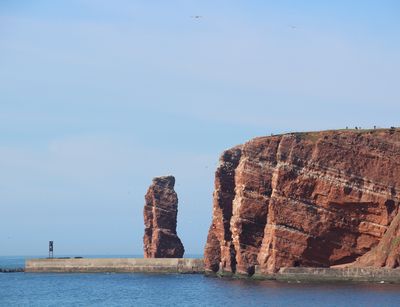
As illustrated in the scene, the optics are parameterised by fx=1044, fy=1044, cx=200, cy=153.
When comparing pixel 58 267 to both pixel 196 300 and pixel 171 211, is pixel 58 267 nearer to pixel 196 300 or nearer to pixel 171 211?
pixel 171 211

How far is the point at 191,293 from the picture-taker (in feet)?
312

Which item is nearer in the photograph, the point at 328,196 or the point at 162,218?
the point at 328,196

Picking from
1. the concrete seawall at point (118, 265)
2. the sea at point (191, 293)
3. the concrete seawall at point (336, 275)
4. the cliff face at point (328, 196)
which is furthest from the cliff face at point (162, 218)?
the concrete seawall at point (336, 275)

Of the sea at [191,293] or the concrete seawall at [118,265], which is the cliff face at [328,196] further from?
the concrete seawall at [118,265]

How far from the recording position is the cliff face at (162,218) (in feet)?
441

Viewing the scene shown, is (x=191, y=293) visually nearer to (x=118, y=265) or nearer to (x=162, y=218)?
(x=162, y=218)

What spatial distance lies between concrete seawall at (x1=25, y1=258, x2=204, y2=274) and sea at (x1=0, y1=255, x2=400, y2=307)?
5.34 m

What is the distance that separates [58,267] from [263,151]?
153ft

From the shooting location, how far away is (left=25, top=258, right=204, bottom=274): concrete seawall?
127938 mm

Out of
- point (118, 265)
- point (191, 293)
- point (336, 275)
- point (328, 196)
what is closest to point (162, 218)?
point (118, 265)

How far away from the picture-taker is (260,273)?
4173 inches

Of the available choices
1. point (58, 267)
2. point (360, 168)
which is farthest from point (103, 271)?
point (360, 168)

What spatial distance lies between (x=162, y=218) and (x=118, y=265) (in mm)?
9683

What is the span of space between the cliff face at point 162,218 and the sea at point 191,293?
1315 centimetres
